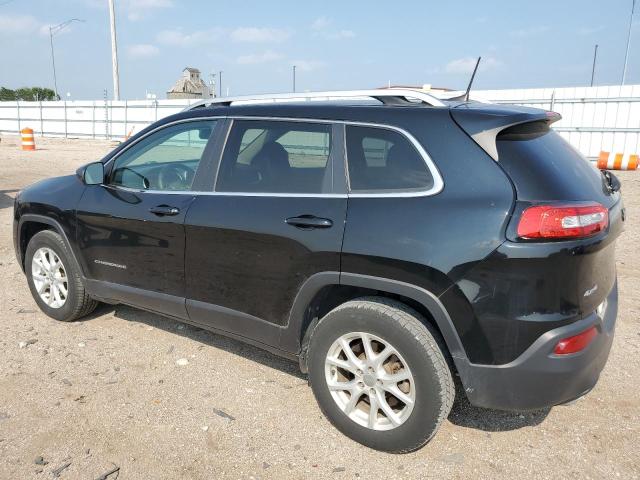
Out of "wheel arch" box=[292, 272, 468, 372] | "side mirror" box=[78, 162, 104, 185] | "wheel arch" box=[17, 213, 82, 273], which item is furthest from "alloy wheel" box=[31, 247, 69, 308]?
"wheel arch" box=[292, 272, 468, 372]

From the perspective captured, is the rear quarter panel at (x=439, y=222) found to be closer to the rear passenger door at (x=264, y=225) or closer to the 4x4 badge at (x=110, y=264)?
the rear passenger door at (x=264, y=225)

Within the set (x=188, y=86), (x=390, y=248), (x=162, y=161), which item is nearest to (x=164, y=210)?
(x=162, y=161)

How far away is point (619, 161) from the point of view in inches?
587

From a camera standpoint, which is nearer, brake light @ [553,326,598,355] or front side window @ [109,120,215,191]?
brake light @ [553,326,598,355]

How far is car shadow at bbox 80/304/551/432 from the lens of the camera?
9.83 feet

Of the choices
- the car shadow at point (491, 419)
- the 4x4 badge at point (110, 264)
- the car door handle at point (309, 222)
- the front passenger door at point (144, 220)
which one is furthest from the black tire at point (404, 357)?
the 4x4 badge at point (110, 264)

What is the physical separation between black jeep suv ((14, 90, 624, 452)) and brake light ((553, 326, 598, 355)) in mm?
12

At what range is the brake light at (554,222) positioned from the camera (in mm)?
2219

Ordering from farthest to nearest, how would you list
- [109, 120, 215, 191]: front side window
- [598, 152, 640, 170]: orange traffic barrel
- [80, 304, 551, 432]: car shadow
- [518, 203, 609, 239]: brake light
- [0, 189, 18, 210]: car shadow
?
[598, 152, 640, 170]: orange traffic barrel < [0, 189, 18, 210]: car shadow < [109, 120, 215, 191]: front side window < [80, 304, 551, 432]: car shadow < [518, 203, 609, 239]: brake light

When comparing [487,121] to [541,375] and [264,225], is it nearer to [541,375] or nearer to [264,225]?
[541,375]

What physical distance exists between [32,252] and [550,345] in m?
4.01

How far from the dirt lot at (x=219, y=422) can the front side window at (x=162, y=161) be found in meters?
1.24

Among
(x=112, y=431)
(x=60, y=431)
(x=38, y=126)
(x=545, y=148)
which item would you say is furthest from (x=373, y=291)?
(x=38, y=126)

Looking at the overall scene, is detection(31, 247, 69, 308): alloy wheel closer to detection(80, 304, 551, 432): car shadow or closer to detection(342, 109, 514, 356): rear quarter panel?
detection(80, 304, 551, 432): car shadow
